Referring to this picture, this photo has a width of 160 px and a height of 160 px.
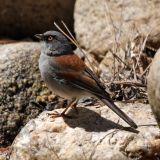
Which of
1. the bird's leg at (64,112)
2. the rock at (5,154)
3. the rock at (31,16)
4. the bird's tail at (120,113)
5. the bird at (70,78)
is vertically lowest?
the rock at (5,154)

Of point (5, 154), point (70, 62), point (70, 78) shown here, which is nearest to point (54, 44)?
point (70, 62)

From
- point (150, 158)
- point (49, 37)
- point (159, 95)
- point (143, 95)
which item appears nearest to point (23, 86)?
point (49, 37)

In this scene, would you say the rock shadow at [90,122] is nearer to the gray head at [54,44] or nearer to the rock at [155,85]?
the gray head at [54,44]

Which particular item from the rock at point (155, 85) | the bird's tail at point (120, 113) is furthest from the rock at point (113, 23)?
the rock at point (155, 85)

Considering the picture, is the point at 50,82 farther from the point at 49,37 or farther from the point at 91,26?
the point at 91,26

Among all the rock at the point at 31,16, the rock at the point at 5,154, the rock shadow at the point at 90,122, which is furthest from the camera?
the rock at the point at 31,16

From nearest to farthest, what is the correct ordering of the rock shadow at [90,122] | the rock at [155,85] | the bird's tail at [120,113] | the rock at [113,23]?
1. the rock at [155,85]
2. the bird's tail at [120,113]
3. the rock shadow at [90,122]
4. the rock at [113,23]

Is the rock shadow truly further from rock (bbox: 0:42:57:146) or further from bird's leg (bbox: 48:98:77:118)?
rock (bbox: 0:42:57:146)

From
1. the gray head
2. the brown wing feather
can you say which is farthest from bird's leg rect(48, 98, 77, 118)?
the gray head
